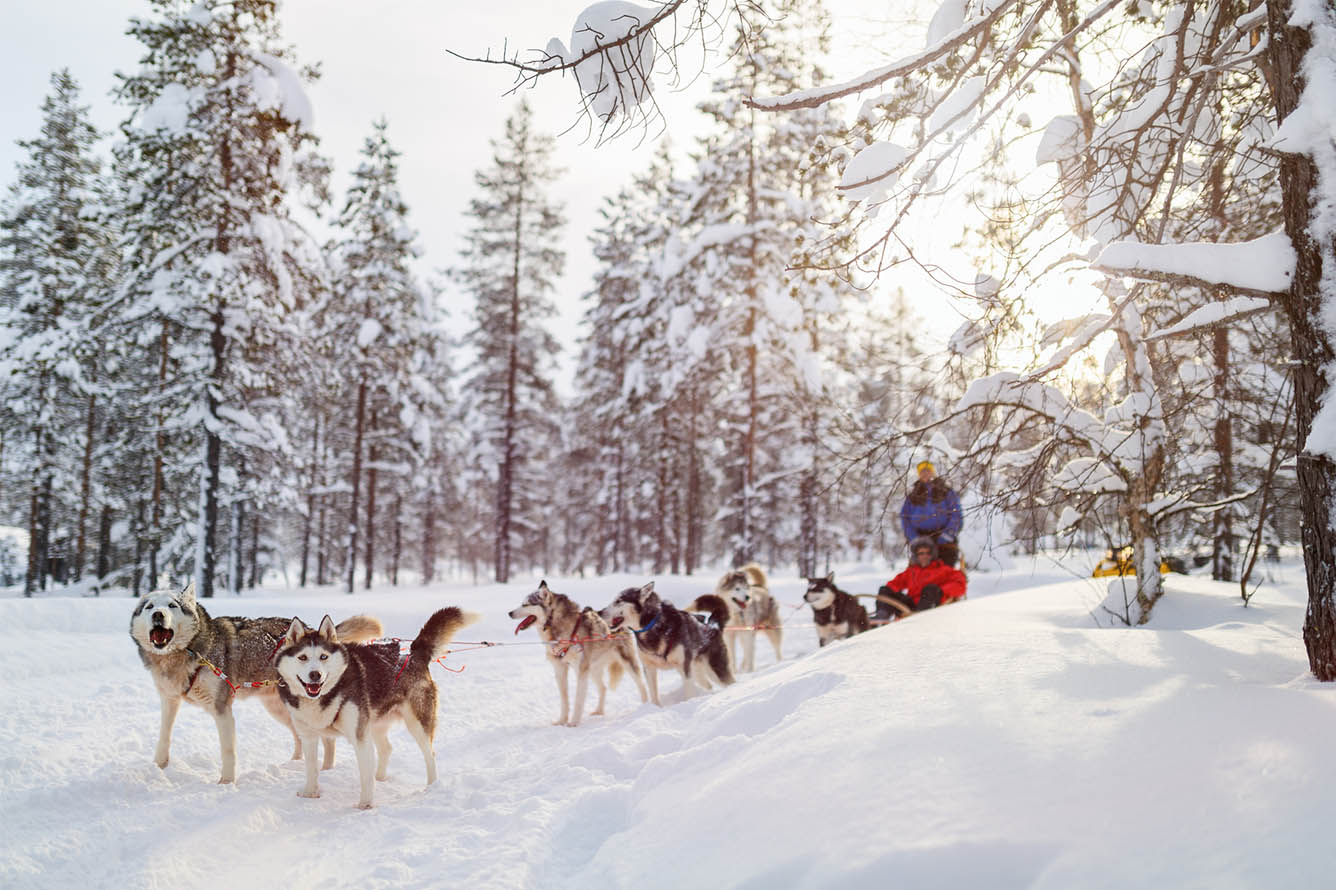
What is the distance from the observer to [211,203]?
12.6 metres

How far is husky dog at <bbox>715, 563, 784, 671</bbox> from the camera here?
8.98 meters

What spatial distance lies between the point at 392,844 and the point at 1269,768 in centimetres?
402

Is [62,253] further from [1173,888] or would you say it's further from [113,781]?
[1173,888]

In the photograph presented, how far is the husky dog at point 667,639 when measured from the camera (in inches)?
283

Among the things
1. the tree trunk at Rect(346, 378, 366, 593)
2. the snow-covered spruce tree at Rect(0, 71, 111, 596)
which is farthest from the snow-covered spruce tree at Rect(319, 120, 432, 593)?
the snow-covered spruce tree at Rect(0, 71, 111, 596)

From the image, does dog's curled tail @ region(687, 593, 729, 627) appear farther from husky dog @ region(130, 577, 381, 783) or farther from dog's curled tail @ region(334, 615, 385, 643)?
husky dog @ region(130, 577, 381, 783)

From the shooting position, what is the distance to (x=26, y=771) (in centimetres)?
445

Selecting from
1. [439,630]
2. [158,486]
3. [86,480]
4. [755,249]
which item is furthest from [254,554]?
[439,630]

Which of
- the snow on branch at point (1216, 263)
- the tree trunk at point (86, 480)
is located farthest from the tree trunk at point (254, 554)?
the snow on branch at point (1216, 263)

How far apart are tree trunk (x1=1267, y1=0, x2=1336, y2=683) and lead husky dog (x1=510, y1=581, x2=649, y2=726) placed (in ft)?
17.4

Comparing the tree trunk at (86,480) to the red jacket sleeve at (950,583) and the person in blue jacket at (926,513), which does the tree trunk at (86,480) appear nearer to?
the person in blue jacket at (926,513)

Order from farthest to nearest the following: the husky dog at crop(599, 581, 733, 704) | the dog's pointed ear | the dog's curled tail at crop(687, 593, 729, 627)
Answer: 1. the dog's curled tail at crop(687, 593, 729, 627)
2. the husky dog at crop(599, 581, 733, 704)
3. the dog's pointed ear

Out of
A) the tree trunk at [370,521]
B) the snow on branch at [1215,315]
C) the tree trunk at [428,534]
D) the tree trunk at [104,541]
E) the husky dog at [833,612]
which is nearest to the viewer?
the snow on branch at [1215,315]

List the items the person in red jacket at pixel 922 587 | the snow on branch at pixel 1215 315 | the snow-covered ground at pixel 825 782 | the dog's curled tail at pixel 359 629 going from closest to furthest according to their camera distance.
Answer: the snow-covered ground at pixel 825 782
the snow on branch at pixel 1215 315
the dog's curled tail at pixel 359 629
the person in red jacket at pixel 922 587
